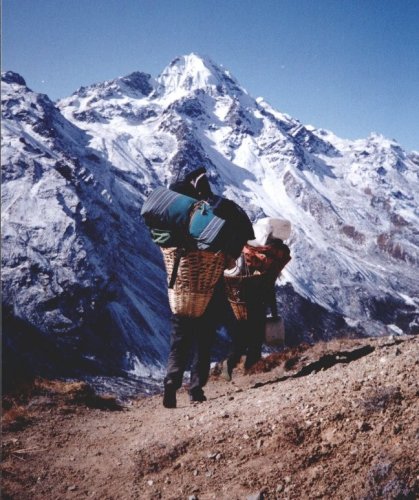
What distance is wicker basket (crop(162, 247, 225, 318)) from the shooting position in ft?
13.1

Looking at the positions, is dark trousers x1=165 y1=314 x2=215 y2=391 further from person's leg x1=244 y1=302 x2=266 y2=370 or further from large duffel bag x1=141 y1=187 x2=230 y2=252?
large duffel bag x1=141 y1=187 x2=230 y2=252

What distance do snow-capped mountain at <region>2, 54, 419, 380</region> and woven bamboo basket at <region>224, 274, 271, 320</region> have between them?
10.8m

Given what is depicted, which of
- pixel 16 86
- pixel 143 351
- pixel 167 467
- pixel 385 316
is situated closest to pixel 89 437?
pixel 167 467

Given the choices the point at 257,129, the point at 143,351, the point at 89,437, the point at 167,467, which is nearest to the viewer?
the point at 167,467

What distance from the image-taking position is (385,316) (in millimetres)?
103875

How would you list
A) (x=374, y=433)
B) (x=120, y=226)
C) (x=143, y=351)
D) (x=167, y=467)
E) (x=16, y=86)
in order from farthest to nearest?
(x=16, y=86) → (x=120, y=226) → (x=143, y=351) → (x=167, y=467) → (x=374, y=433)

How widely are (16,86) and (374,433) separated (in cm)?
14772

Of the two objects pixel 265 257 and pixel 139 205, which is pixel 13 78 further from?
pixel 265 257

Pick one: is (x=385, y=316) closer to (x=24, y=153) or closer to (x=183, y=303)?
(x=24, y=153)

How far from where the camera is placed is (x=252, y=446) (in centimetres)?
295

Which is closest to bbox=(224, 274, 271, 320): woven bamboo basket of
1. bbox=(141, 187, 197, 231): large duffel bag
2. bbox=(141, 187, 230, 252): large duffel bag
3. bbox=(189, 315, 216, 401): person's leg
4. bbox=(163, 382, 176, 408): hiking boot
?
bbox=(189, 315, 216, 401): person's leg

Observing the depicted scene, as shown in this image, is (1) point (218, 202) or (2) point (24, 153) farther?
(2) point (24, 153)

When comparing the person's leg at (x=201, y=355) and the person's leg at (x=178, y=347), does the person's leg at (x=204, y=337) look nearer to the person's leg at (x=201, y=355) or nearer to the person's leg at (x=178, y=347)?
the person's leg at (x=201, y=355)

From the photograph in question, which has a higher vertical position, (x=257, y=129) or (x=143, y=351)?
(x=257, y=129)
